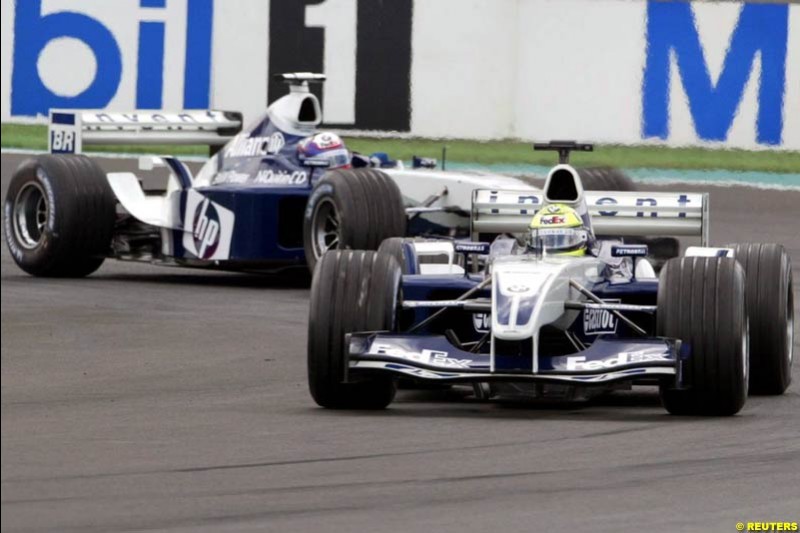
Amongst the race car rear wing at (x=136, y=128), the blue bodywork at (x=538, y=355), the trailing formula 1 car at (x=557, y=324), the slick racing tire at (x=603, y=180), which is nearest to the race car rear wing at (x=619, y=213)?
the trailing formula 1 car at (x=557, y=324)

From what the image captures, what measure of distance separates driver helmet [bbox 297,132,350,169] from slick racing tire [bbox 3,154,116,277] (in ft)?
5.32

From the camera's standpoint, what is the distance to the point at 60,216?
16156 millimetres

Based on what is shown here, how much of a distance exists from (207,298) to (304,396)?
5.10 m

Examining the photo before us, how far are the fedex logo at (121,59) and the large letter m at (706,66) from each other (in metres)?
5.12

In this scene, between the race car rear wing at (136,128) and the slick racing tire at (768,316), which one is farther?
the race car rear wing at (136,128)

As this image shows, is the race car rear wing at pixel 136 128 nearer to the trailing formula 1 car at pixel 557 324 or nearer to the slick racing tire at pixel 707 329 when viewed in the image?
the trailing formula 1 car at pixel 557 324

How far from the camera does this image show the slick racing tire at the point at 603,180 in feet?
52.2

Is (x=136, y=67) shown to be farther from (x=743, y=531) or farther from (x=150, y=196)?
(x=743, y=531)

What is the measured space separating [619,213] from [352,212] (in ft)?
10.0

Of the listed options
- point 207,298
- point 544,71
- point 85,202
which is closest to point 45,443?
point 207,298

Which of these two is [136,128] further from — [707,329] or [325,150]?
[707,329]
